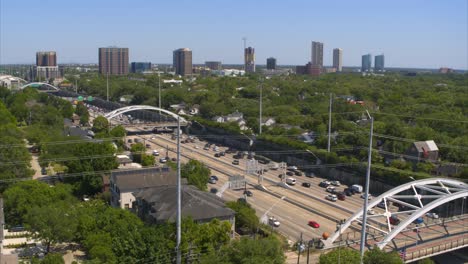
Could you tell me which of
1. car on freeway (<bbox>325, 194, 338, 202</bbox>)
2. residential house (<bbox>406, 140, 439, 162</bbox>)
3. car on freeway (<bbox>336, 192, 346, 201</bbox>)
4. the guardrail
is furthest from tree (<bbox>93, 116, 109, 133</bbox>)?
the guardrail

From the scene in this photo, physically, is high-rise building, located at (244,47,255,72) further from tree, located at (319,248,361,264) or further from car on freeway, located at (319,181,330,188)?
tree, located at (319,248,361,264)

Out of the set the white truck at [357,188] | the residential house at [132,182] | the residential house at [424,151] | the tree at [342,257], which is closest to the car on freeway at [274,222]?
the residential house at [132,182]

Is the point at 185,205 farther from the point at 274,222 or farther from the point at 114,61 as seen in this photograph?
the point at 114,61

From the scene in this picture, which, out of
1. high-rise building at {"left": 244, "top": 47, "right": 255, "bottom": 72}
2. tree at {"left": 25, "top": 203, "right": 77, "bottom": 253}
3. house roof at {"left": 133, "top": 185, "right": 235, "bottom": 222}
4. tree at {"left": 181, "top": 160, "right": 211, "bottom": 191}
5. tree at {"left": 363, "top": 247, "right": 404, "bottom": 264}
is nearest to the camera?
tree at {"left": 363, "top": 247, "right": 404, "bottom": 264}

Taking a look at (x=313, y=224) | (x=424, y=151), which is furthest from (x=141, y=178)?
(x=424, y=151)

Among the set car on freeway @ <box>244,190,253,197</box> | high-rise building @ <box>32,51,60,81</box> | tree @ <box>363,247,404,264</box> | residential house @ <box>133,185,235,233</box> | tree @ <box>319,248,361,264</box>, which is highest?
high-rise building @ <box>32,51,60,81</box>
